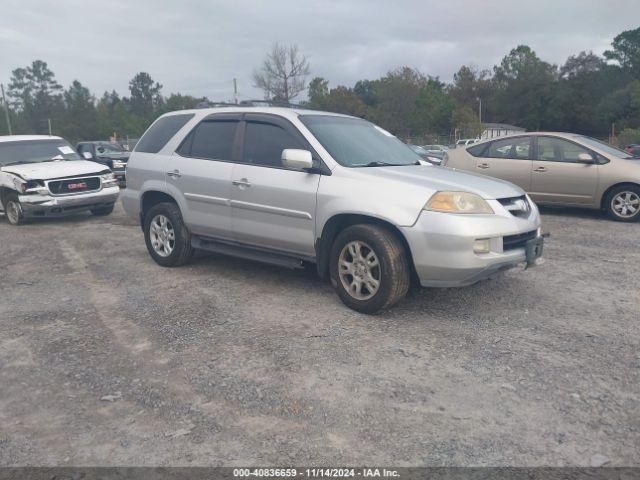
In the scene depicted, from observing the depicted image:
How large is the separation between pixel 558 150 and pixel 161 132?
6790mm

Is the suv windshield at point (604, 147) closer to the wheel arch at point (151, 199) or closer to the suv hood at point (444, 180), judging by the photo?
the suv hood at point (444, 180)

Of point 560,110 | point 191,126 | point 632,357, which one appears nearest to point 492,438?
point 632,357

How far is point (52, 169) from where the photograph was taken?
34.3 feet

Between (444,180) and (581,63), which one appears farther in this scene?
(581,63)

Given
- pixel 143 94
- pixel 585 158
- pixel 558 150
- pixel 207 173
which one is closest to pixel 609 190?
pixel 585 158

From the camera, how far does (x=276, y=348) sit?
164 inches

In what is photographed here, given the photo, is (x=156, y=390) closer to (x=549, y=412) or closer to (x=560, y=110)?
(x=549, y=412)

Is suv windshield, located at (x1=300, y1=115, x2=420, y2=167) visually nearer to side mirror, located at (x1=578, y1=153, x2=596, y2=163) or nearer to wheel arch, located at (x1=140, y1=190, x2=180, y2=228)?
wheel arch, located at (x1=140, y1=190, x2=180, y2=228)

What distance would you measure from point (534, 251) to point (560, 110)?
68414mm

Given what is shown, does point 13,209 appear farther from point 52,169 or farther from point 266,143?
point 266,143

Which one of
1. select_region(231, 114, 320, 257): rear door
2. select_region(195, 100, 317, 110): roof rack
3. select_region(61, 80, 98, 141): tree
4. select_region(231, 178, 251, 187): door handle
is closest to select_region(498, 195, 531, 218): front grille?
select_region(231, 114, 320, 257): rear door

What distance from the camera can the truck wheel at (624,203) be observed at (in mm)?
9211

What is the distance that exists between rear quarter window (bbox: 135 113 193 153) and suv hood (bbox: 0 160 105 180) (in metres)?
4.16

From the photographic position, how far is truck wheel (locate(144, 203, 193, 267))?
21.0ft
